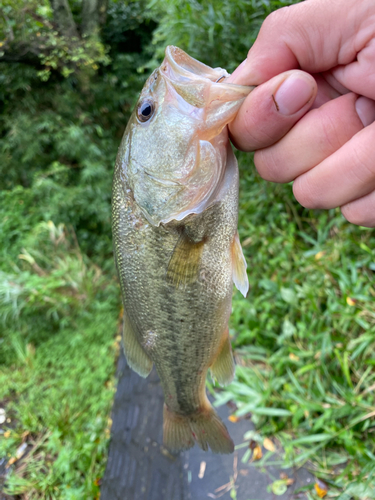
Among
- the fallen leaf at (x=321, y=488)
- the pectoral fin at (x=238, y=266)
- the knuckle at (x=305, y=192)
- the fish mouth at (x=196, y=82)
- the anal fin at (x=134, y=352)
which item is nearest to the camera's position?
the fish mouth at (x=196, y=82)

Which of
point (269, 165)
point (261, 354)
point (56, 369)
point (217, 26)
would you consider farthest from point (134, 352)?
point (217, 26)

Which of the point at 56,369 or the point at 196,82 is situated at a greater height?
the point at 196,82

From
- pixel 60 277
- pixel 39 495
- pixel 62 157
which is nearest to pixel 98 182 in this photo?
pixel 62 157

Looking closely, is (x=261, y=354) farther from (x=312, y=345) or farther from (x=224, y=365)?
(x=224, y=365)

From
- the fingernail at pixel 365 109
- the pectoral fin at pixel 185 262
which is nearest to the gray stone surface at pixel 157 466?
the pectoral fin at pixel 185 262

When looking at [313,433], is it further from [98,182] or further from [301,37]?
[98,182]

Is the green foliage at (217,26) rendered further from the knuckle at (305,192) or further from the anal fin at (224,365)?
the anal fin at (224,365)
